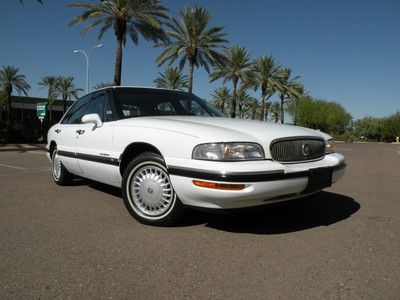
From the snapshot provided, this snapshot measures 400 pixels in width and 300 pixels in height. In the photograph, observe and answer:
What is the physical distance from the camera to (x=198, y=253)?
10.7ft

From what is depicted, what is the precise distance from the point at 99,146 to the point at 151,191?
1.05m

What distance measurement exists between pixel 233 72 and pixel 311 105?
4566 cm

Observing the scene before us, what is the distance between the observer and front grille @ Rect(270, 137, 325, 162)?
371 cm

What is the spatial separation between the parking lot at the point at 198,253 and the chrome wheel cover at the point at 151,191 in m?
0.20

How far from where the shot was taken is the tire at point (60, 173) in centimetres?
609

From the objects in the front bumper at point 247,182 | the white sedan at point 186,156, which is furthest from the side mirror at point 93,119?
the front bumper at point 247,182

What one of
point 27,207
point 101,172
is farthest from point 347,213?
point 27,207

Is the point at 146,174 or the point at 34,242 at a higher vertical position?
the point at 146,174

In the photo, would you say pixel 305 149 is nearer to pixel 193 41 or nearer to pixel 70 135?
pixel 70 135

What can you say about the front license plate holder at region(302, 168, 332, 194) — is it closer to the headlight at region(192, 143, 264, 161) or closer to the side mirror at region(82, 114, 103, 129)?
the headlight at region(192, 143, 264, 161)

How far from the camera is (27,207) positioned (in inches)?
189

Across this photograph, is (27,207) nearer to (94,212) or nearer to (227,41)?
(94,212)

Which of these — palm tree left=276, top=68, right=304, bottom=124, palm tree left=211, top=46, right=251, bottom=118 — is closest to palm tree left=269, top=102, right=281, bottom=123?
palm tree left=276, top=68, right=304, bottom=124

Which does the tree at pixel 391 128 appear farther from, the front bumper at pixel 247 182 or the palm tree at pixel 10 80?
the front bumper at pixel 247 182
